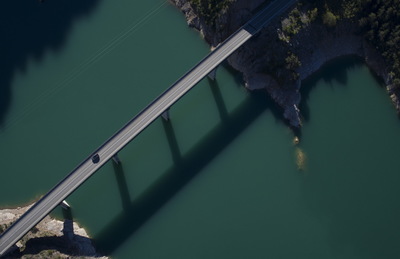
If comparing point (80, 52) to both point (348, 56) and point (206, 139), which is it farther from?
point (348, 56)

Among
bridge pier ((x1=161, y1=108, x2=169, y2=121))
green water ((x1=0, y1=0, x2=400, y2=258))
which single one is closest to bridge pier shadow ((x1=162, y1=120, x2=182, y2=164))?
green water ((x1=0, y1=0, x2=400, y2=258))

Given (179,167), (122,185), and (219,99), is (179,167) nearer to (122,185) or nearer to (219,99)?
(122,185)

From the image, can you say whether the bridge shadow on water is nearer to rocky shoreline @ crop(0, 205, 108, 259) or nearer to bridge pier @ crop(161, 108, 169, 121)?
bridge pier @ crop(161, 108, 169, 121)

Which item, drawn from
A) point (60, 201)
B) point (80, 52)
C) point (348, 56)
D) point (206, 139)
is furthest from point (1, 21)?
point (348, 56)

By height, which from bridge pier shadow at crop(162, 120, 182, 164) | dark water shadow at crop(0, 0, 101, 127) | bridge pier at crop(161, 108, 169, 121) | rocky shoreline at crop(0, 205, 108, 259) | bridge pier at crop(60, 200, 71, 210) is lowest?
rocky shoreline at crop(0, 205, 108, 259)

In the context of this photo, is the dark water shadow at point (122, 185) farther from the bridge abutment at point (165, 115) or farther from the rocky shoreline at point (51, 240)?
the bridge abutment at point (165, 115)

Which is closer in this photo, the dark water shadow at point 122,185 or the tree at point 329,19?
the dark water shadow at point 122,185

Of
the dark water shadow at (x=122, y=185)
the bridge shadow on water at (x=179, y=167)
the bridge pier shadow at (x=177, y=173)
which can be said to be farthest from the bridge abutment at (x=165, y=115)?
the dark water shadow at (x=122, y=185)
